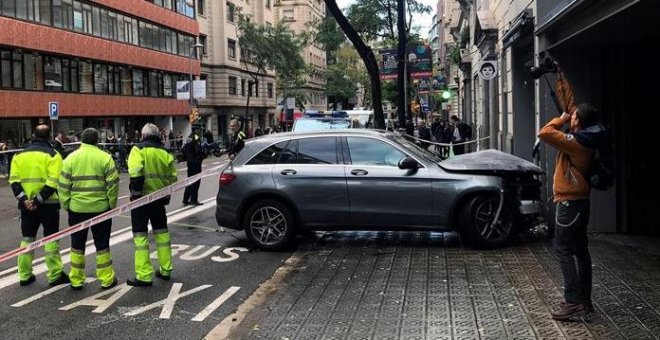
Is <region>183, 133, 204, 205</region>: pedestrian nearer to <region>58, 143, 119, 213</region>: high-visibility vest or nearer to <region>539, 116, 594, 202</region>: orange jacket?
<region>58, 143, 119, 213</region>: high-visibility vest

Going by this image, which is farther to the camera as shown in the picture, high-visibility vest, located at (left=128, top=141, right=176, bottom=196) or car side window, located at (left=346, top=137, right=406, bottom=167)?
car side window, located at (left=346, top=137, right=406, bottom=167)

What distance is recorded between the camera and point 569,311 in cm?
536

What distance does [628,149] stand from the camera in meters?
9.02

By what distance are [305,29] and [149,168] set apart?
78696mm

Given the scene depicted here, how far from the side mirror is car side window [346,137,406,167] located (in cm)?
19

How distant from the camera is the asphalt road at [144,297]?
5.64 m

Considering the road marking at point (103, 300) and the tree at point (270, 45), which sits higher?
the tree at point (270, 45)

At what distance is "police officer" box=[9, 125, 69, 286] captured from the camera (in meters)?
7.23

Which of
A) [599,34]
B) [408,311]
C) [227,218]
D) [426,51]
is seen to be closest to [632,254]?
[599,34]

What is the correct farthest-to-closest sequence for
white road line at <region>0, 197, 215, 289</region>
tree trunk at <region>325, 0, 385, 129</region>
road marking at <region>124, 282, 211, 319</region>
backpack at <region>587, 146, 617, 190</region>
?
tree trunk at <region>325, 0, 385, 129</region>, white road line at <region>0, 197, 215, 289</region>, road marking at <region>124, 282, 211, 319</region>, backpack at <region>587, 146, 617, 190</region>

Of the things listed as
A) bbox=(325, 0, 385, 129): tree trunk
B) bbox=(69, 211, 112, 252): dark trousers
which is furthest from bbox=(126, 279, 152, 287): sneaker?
bbox=(325, 0, 385, 129): tree trunk

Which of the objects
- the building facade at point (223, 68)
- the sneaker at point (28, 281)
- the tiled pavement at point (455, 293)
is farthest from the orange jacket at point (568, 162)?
the building facade at point (223, 68)

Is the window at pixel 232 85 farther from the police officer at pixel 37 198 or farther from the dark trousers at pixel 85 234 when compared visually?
the dark trousers at pixel 85 234

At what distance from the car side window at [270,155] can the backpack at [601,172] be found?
4802 mm
